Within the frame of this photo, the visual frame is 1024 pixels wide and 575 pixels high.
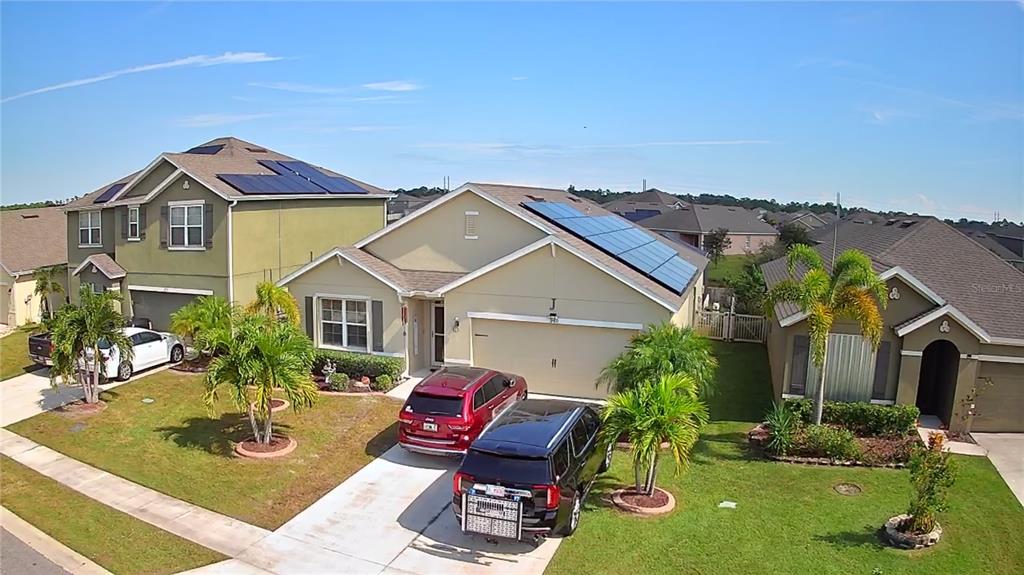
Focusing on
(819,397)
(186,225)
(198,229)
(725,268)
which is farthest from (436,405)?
(725,268)

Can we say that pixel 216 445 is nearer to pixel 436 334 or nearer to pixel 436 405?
pixel 436 405

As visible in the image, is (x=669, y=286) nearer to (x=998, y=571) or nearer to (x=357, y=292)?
(x=357, y=292)

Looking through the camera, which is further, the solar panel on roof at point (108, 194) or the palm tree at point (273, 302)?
the solar panel on roof at point (108, 194)

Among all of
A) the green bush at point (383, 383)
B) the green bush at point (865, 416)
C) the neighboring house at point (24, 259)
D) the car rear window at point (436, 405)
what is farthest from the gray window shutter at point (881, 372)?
the neighboring house at point (24, 259)

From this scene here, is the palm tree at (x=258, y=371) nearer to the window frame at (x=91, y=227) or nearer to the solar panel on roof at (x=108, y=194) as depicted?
the solar panel on roof at (x=108, y=194)

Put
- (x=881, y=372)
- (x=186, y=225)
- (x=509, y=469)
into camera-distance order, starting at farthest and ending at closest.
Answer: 1. (x=186, y=225)
2. (x=881, y=372)
3. (x=509, y=469)

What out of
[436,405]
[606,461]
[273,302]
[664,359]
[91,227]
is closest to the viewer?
[606,461]
